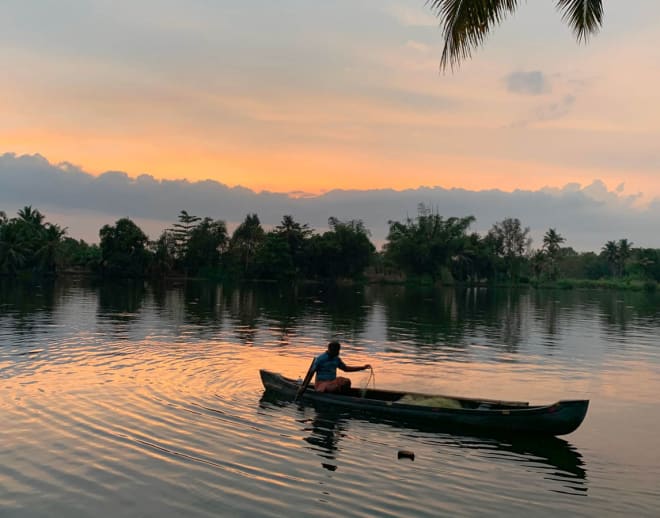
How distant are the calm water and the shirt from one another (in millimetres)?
873

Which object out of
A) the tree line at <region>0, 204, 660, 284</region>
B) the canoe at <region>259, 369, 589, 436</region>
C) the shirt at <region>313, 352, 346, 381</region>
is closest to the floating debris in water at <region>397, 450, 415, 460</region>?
the canoe at <region>259, 369, 589, 436</region>

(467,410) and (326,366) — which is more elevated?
(326,366)

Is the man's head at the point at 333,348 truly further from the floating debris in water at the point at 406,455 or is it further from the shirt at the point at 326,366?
the floating debris in water at the point at 406,455

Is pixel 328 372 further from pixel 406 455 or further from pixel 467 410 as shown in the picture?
pixel 406 455

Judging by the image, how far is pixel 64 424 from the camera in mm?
13625

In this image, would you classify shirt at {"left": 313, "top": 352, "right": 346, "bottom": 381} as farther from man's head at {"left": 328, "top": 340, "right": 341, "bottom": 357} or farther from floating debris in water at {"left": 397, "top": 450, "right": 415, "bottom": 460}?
floating debris in water at {"left": 397, "top": 450, "right": 415, "bottom": 460}

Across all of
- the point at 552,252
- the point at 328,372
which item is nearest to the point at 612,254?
the point at 552,252

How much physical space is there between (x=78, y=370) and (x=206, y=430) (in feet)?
29.2

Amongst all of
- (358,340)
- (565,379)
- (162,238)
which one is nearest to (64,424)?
(565,379)

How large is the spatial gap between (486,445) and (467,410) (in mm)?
907

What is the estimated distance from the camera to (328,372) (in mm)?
16438

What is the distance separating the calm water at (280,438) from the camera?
9.80 m

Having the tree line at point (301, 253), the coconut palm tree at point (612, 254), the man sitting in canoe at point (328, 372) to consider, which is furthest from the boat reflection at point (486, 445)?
the coconut palm tree at point (612, 254)

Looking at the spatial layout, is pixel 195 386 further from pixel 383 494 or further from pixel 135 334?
pixel 135 334
